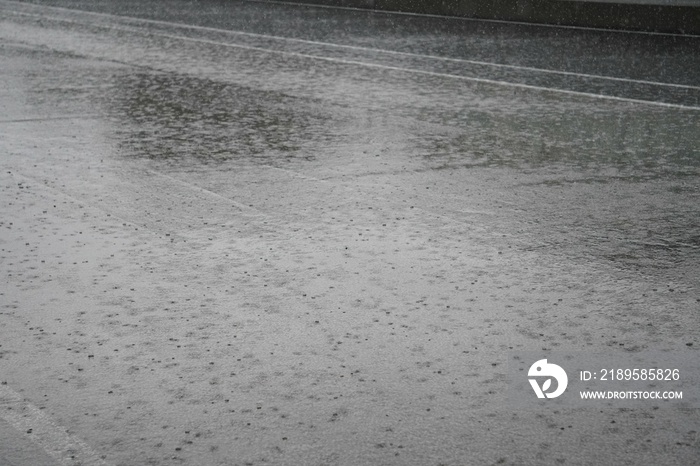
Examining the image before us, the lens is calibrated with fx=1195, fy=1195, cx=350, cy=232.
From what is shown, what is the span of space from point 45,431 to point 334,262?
251 centimetres

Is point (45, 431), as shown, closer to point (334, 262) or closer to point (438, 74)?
point (334, 262)

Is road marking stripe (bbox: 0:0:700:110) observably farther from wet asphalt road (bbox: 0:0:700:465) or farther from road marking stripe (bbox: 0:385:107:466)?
road marking stripe (bbox: 0:385:107:466)

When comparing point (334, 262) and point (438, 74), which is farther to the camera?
point (438, 74)

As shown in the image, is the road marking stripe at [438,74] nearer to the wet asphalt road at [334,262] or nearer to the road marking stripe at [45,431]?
the wet asphalt road at [334,262]

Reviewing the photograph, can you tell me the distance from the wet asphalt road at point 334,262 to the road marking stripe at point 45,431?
1 centimetres

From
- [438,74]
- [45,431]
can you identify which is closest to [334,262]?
[45,431]

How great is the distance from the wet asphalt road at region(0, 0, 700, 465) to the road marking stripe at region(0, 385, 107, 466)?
11 mm

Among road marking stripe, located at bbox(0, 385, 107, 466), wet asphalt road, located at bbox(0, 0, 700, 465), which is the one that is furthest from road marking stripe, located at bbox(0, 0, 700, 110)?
road marking stripe, located at bbox(0, 385, 107, 466)

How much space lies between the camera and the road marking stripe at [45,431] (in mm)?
4238

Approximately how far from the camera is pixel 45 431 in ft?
14.6

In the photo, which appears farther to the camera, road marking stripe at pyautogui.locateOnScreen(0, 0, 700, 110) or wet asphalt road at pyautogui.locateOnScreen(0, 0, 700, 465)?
road marking stripe at pyautogui.locateOnScreen(0, 0, 700, 110)

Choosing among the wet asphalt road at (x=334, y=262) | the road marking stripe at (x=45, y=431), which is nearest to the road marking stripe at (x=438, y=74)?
the wet asphalt road at (x=334, y=262)

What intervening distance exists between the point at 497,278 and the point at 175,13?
18.8 meters

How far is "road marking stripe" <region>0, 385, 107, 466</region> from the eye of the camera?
4238 mm
